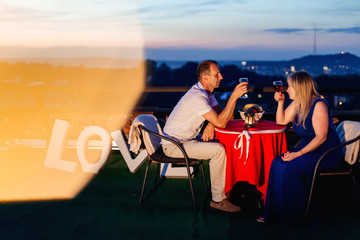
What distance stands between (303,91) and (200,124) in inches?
37.8

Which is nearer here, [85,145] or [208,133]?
[208,133]

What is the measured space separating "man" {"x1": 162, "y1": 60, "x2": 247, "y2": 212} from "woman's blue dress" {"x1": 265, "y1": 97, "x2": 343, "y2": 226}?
0.39m

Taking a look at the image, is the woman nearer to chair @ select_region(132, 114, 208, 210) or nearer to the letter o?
chair @ select_region(132, 114, 208, 210)

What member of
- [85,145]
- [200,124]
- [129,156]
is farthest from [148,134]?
[85,145]

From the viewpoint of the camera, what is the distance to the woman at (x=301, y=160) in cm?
299

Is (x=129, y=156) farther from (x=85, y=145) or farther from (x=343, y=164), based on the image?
(x=343, y=164)

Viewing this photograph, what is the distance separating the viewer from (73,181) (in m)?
4.45

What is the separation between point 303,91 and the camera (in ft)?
10.0

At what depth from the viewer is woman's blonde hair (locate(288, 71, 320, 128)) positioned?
10.0 feet

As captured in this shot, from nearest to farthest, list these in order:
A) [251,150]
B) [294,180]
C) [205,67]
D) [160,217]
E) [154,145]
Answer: [294,180], [251,150], [160,217], [205,67], [154,145]

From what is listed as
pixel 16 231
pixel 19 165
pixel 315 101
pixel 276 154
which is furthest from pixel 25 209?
pixel 315 101

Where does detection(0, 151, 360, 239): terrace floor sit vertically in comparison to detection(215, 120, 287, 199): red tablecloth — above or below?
below

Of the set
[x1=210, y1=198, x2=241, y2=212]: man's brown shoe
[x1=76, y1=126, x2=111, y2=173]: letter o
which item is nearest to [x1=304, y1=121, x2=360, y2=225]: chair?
[x1=210, y1=198, x2=241, y2=212]: man's brown shoe

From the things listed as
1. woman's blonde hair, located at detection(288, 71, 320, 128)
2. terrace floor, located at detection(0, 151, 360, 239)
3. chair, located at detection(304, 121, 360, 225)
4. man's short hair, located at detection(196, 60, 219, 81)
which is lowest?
terrace floor, located at detection(0, 151, 360, 239)
